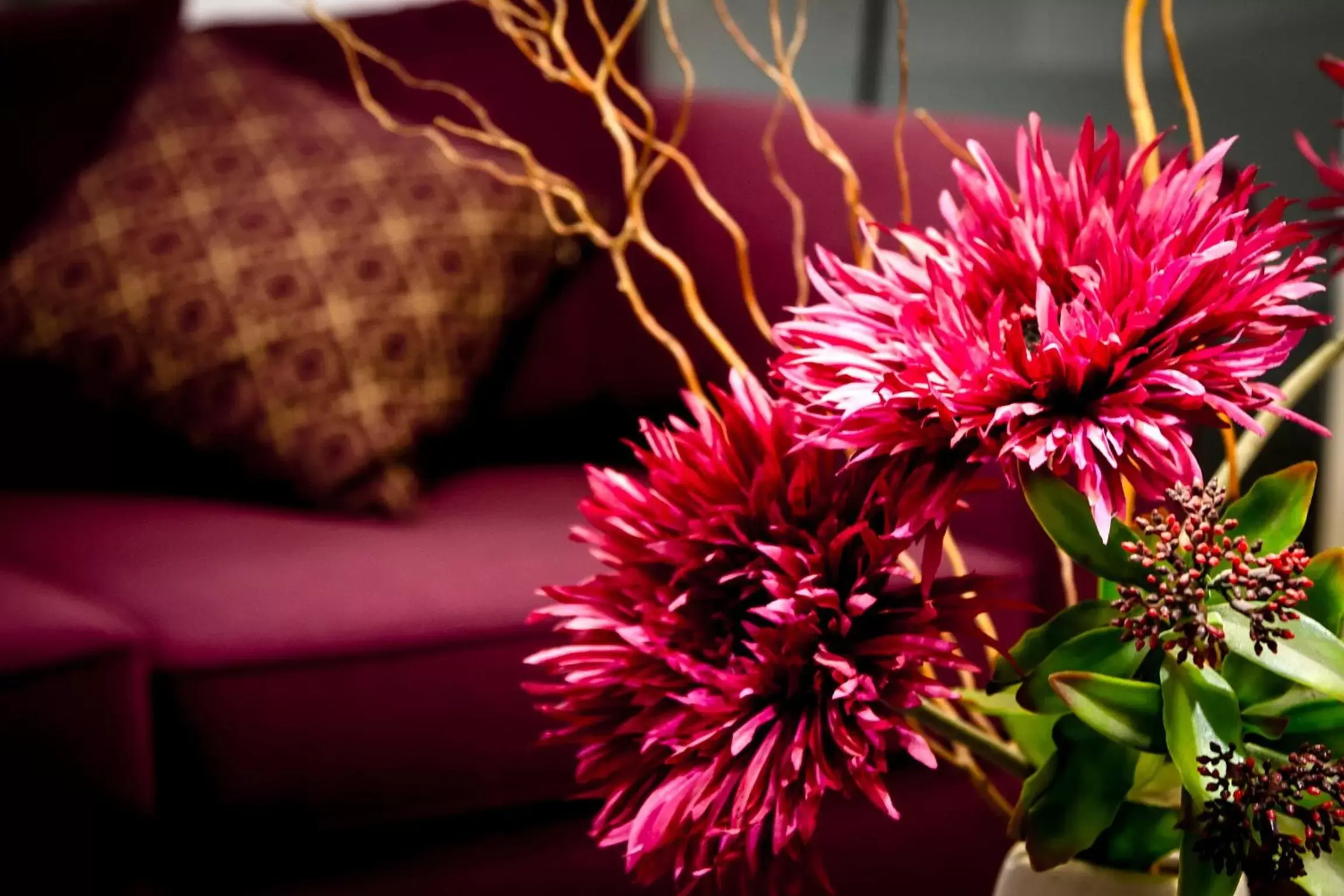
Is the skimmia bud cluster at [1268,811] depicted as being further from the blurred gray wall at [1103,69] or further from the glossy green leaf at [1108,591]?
the blurred gray wall at [1103,69]

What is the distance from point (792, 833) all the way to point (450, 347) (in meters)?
0.96

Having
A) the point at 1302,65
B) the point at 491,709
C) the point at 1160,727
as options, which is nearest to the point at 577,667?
the point at 1160,727

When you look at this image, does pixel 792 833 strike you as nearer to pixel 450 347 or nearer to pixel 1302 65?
pixel 450 347

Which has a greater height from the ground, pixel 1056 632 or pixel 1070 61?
pixel 1070 61

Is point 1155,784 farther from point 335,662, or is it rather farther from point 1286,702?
point 335,662

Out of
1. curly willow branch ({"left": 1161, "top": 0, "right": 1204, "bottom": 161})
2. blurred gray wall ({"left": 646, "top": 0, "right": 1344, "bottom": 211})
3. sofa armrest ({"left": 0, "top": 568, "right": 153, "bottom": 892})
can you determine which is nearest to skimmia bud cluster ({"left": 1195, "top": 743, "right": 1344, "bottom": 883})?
curly willow branch ({"left": 1161, "top": 0, "right": 1204, "bottom": 161})

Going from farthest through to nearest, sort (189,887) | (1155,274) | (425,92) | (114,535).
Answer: (425,92)
(114,535)
(189,887)
(1155,274)

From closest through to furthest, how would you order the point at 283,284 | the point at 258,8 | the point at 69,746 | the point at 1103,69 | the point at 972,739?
1. the point at 972,739
2. the point at 69,746
3. the point at 283,284
4. the point at 1103,69
5. the point at 258,8

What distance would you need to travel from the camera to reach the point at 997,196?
16.5 inches

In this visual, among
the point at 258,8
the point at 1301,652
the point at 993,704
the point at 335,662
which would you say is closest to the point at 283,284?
the point at 335,662

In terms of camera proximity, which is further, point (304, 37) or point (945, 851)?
point (304, 37)

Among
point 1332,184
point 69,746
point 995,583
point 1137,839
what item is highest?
point 1332,184

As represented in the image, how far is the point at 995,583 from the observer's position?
1.34 feet

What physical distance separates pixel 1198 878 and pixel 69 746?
0.72 meters
